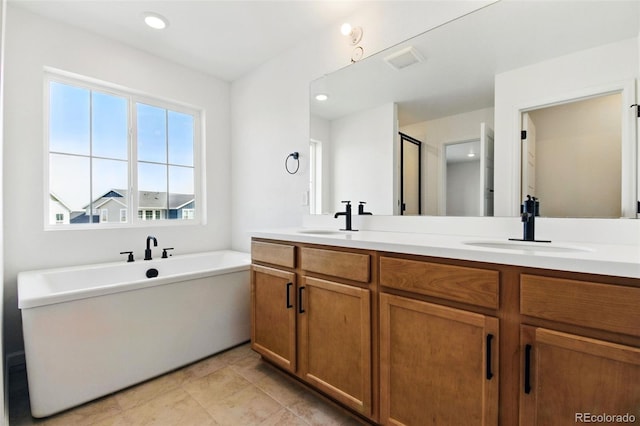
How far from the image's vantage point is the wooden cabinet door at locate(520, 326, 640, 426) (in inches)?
31.2

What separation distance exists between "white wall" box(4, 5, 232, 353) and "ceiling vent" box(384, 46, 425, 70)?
2136 mm

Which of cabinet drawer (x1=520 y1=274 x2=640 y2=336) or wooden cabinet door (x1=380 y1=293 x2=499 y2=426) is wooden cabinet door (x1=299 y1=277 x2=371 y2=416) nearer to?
wooden cabinet door (x1=380 y1=293 x2=499 y2=426)

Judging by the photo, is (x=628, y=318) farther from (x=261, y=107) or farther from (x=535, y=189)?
(x=261, y=107)

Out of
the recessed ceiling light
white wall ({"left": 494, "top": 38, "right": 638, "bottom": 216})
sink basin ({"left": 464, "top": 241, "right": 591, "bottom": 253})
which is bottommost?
sink basin ({"left": 464, "top": 241, "right": 591, "bottom": 253})

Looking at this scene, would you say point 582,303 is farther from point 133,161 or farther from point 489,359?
point 133,161

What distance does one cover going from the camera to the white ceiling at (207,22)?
6.83ft

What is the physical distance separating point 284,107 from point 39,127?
73.3 inches

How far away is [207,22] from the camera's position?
228cm

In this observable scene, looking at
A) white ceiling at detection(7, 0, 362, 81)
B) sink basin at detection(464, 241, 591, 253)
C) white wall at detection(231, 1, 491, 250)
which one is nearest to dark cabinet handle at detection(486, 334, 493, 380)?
sink basin at detection(464, 241, 591, 253)

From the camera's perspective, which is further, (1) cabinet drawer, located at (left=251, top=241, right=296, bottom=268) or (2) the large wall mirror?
(1) cabinet drawer, located at (left=251, top=241, right=296, bottom=268)

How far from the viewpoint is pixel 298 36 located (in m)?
2.43

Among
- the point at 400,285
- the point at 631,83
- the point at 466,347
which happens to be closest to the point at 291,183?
the point at 400,285

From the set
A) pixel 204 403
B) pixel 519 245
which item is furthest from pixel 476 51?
pixel 204 403

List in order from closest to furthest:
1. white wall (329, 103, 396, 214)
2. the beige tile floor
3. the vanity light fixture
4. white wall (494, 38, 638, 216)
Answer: white wall (494, 38, 638, 216) < the beige tile floor < white wall (329, 103, 396, 214) < the vanity light fixture
